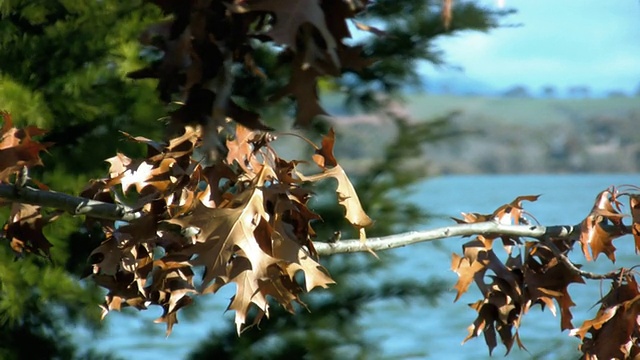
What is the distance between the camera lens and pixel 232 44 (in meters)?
0.44

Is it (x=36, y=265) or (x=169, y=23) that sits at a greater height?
(x=169, y=23)

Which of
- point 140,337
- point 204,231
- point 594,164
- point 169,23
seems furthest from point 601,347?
point 594,164

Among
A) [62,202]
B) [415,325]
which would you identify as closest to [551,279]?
[62,202]

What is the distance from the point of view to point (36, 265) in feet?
8.25

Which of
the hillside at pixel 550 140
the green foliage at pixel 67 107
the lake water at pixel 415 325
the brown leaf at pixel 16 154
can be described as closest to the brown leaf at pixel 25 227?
the brown leaf at pixel 16 154

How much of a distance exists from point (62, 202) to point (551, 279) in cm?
56

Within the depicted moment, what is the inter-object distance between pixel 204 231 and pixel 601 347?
1.65ft

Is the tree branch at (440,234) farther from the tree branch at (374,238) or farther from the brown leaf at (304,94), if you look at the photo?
the brown leaf at (304,94)

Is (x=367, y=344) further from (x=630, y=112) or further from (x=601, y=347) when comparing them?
(x=630, y=112)

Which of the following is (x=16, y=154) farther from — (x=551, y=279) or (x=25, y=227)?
(x=551, y=279)

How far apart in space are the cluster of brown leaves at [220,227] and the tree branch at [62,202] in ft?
0.08

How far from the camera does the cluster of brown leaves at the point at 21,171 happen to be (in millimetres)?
891

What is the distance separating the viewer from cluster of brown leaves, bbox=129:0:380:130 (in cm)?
42

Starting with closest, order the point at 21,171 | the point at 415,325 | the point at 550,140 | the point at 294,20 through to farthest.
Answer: the point at 294,20 < the point at 21,171 < the point at 415,325 < the point at 550,140
